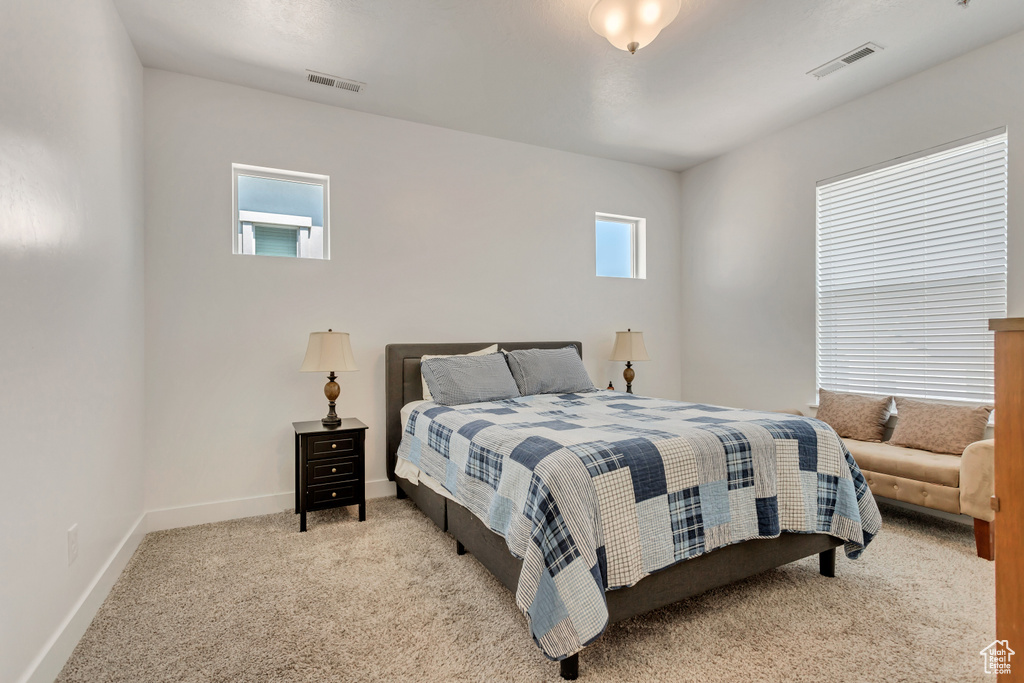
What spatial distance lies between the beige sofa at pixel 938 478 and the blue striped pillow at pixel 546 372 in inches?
73.9

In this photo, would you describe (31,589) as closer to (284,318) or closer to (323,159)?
(284,318)

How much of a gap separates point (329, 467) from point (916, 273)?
412cm

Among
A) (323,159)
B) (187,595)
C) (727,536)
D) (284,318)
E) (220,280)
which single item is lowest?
(187,595)

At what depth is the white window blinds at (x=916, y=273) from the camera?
3.04 meters

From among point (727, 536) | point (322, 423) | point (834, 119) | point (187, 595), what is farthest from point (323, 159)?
point (834, 119)

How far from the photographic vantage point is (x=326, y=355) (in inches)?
127

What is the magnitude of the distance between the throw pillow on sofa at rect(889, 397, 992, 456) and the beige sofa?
53 millimetres

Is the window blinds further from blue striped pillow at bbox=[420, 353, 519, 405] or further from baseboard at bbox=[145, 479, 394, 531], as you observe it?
baseboard at bbox=[145, 479, 394, 531]

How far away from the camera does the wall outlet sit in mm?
1891

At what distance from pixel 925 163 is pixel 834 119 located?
30.2 inches

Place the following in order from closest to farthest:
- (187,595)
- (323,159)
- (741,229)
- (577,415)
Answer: (187,595), (577,415), (323,159), (741,229)

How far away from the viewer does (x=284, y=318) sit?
11.5 feet

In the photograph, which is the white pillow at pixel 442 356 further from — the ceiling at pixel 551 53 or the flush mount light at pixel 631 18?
the flush mount light at pixel 631 18

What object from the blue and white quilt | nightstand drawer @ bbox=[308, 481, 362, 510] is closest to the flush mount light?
the blue and white quilt
